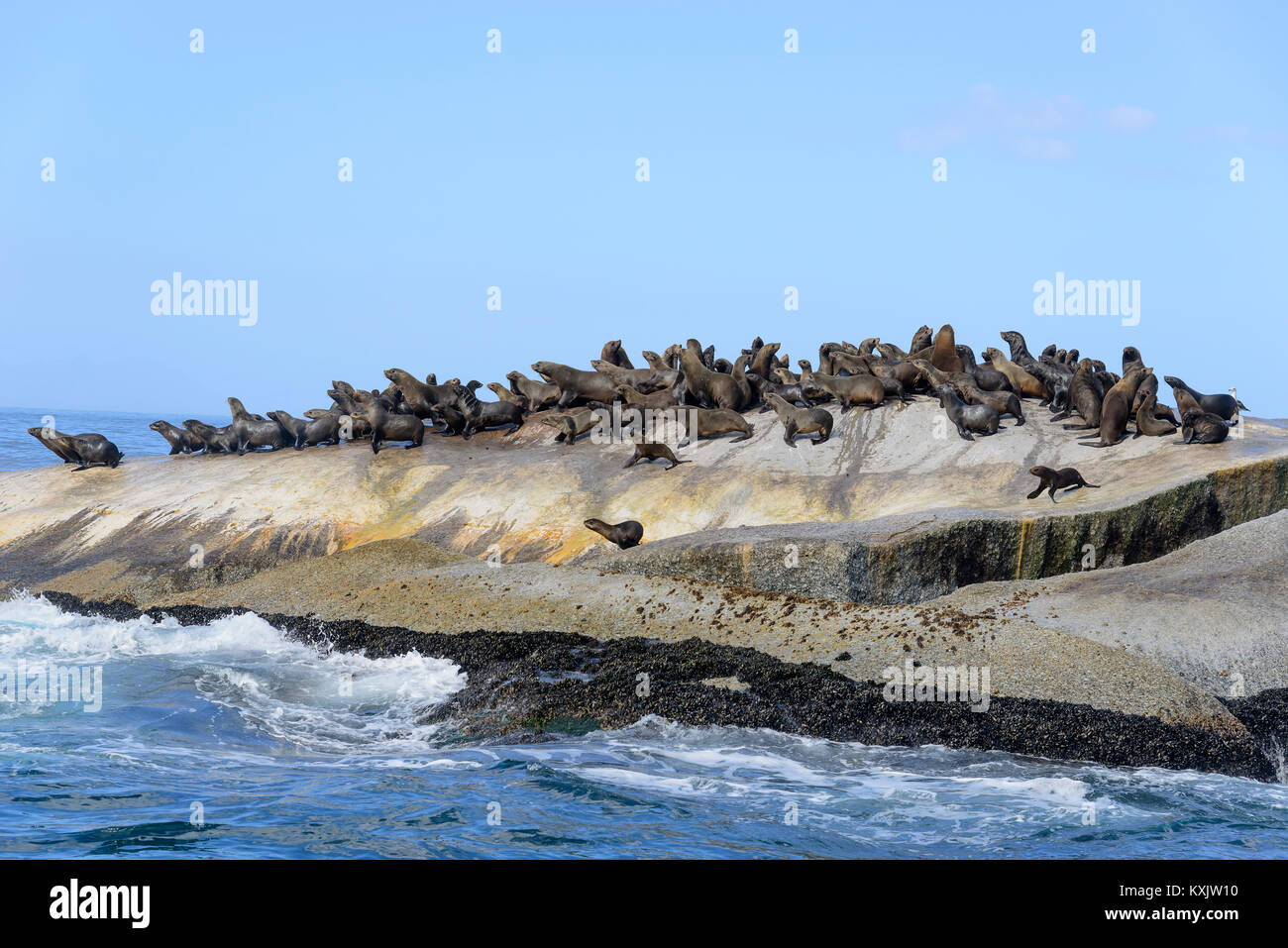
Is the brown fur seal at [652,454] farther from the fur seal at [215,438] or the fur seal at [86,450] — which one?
the fur seal at [86,450]

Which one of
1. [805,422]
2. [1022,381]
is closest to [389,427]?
[805,422]

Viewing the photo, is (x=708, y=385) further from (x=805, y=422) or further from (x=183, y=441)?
(x=183, y=441)

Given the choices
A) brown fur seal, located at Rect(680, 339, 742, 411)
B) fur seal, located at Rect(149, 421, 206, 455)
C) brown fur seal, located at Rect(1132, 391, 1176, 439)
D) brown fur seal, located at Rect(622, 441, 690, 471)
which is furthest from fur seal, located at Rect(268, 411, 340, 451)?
brown fur seal, located at Rect(1132, 391, 1176, 439)

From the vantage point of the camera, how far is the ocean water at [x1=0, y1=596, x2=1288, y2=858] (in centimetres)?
768

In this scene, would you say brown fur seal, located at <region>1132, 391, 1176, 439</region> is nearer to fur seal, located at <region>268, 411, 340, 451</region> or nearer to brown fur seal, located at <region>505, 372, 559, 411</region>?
brown fur seal, located at <region>505, 372, 559, 411</region>

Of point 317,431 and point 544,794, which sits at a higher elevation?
point 317,431

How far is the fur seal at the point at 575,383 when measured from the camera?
21984 mm

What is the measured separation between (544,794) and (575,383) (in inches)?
549

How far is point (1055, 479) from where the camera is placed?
49.1ft

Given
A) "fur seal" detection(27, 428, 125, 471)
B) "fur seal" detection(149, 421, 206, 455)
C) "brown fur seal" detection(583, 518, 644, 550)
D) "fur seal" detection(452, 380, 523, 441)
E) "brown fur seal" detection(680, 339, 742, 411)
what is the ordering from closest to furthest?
"brown fur seal" detection(583, 518, 644, 550), "brown fur seal" detection(680, 339, 742, 411), "fur seal" detection(27, 428, 125, 471), "fur seal" detection(452, 380, 523, 441), "fur seal" detection(149, 421, 206, 455)

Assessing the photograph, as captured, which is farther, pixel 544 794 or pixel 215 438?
pixel 215 438

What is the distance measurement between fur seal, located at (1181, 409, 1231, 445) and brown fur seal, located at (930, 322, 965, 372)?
5.50 m
